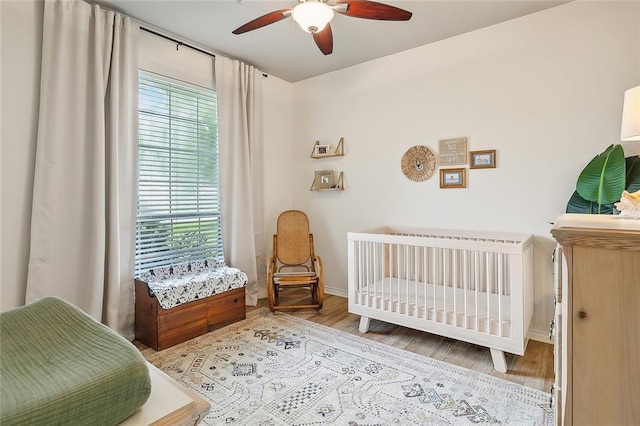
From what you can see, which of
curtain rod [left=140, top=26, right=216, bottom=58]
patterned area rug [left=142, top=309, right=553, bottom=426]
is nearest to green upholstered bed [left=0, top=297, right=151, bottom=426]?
patterned area rug [left=142, top=309, right=553, bottom=426]

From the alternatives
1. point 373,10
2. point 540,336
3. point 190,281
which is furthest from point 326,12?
point 540,336

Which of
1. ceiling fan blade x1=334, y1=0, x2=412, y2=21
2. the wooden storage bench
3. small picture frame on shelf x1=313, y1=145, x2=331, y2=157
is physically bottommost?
the wooden storage bench

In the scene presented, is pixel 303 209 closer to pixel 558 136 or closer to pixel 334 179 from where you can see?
pixel 334 179

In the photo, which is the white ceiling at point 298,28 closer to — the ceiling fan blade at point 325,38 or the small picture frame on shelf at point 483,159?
the ceiling fan blade at point 325,38

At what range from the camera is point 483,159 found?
2.75 meters

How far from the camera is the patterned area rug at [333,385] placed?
1.66 metres

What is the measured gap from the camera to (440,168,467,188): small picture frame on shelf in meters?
2.86

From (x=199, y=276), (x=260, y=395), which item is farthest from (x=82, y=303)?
(x=260, y=395)

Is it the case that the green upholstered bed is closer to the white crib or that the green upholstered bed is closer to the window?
the window

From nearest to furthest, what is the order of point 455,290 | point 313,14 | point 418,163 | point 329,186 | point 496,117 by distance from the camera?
point 313,14 → point 455,290 → point 496,117 → point 418,163 → point 329,186

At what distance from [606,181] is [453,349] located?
154 centimetres

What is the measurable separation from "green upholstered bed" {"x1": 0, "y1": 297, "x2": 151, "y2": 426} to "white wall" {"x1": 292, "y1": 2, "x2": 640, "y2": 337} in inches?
109

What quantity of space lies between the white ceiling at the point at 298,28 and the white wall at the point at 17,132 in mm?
554

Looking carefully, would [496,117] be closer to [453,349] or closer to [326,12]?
[326,12]
